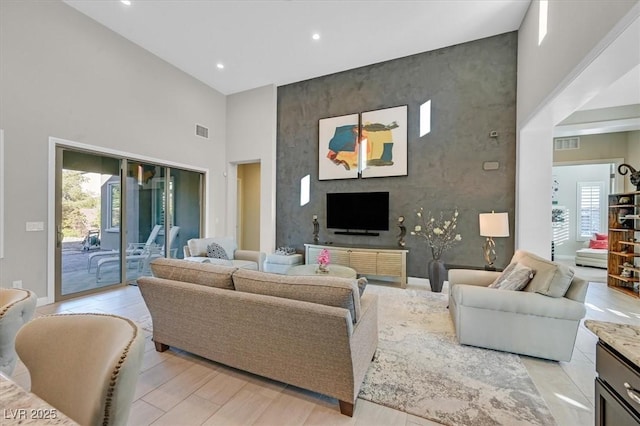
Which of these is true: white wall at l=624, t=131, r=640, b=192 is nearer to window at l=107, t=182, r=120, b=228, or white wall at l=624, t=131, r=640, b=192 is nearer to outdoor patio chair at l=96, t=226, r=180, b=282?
outdoor patio chair at l=96, t=226, r=180, b=282

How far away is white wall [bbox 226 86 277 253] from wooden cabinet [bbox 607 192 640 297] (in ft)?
21.2

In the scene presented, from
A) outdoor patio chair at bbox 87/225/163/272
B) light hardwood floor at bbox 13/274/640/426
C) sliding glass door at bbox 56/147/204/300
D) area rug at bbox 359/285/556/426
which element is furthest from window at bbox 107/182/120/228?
area rug at bbox 359/285/556/426

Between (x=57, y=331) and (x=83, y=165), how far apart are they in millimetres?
4467

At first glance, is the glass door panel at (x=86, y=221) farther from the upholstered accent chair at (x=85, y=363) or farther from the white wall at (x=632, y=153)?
the white wall at (x=632, y=153)

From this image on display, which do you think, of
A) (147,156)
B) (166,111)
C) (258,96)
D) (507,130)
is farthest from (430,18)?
(147,156)

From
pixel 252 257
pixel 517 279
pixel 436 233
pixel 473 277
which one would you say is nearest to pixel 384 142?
pixel 436 233

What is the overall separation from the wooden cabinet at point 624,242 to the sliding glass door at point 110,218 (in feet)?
27.3

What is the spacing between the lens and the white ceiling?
3.82 metres

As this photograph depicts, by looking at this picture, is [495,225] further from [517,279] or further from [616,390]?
[616,390]

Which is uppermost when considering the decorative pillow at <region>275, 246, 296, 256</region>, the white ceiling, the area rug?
the white ceiling

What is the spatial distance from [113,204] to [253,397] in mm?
4195

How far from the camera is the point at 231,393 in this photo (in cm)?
192

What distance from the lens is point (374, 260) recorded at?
4.71 meters

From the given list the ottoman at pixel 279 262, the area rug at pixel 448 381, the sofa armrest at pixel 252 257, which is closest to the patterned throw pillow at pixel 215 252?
the sofa armrest at pixel 252 257
